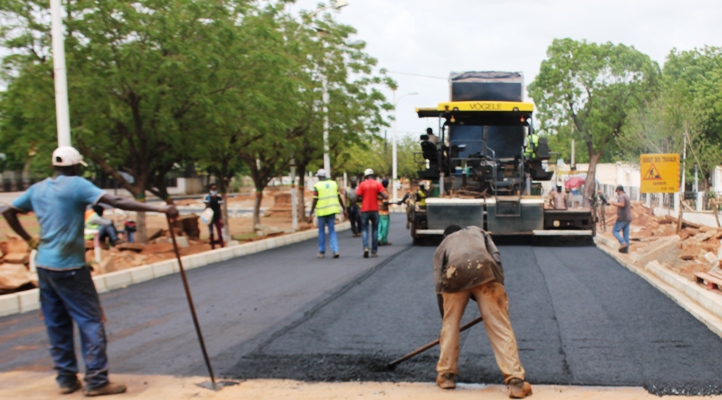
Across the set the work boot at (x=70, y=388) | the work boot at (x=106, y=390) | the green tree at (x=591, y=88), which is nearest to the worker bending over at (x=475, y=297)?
the work boot at (x=106, y=390)

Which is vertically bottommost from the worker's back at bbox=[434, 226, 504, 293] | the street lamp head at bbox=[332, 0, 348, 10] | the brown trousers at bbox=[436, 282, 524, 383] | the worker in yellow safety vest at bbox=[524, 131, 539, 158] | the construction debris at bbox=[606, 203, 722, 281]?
the construction debris at bbox=[606, 203, 722, 281]

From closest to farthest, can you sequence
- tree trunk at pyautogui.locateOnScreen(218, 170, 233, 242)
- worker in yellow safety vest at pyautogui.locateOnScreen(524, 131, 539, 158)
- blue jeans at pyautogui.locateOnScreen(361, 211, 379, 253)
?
1. blue jeans at pyautogui.locateOnScreen(361, 211, 379, 253)
2. worker in yellow safety vest at pyautogui.locateOnScreen(524, 131, 539, 158)
3. tree trunk at pyautogui.locateOnScreen(218, 170, 233, 242)

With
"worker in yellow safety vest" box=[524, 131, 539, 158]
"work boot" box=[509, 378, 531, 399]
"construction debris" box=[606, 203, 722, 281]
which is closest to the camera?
"work boot" box=[509, 378, 531, 399]

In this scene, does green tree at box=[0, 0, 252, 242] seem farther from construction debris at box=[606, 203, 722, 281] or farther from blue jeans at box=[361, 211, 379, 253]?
construction debris at box=[606, 203, 722, 281]

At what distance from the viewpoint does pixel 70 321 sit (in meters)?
5.09

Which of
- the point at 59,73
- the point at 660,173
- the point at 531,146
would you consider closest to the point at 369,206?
the point at 531,146

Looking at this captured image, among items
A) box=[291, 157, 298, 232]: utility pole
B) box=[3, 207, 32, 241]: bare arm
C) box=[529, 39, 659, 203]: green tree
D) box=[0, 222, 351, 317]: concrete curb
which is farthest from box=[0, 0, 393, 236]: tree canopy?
box=[529, 39, 659, 203]: green tree

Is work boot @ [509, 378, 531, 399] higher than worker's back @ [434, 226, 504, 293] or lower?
lower

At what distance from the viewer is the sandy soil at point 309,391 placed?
4.82 m

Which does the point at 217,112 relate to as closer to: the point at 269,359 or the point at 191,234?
the point at 191,234

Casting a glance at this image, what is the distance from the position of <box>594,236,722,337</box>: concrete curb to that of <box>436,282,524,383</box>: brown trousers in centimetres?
294

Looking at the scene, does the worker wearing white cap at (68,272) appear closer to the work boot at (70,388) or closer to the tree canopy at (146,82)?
the work boot at (70,388)

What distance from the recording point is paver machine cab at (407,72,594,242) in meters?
15.1

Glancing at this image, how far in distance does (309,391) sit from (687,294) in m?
6.11
